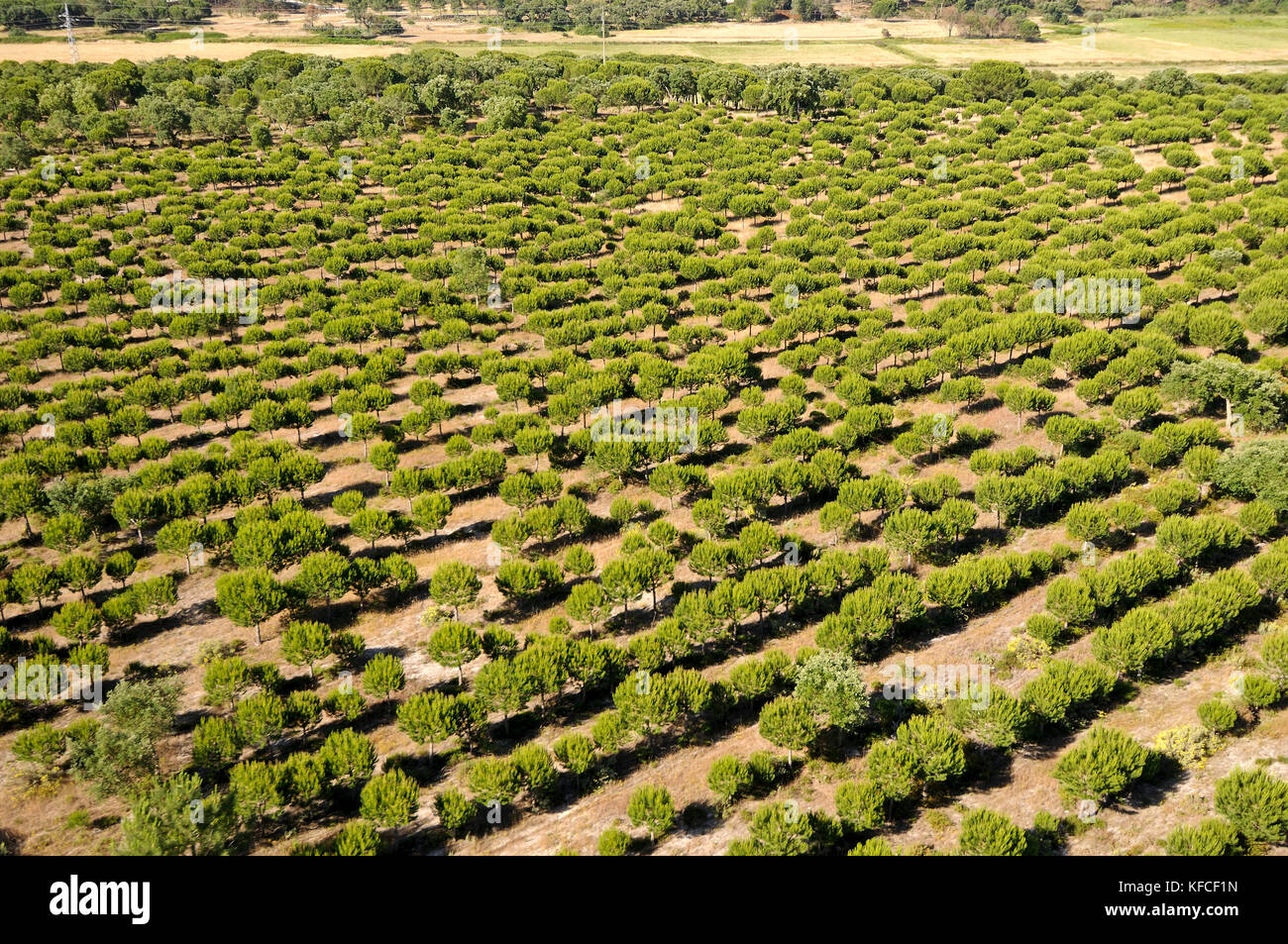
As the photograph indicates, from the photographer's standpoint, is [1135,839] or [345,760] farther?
[345,760]

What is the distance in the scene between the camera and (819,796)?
44625 mm

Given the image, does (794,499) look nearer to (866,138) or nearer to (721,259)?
(721,259)

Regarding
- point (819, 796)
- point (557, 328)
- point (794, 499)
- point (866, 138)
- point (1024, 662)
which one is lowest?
point (819, 796)

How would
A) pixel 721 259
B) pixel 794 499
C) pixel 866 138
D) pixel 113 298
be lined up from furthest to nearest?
pixel 866 138, pixel 721 259, pixel 113 298, pixel 794 499

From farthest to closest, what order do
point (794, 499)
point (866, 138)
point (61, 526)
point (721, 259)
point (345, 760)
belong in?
point (866, 138)
point (721, 259)
point (794, 499)
point (61, 526)
point (345, 760)

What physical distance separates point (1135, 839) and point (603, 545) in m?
41.4

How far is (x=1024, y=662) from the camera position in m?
52.5

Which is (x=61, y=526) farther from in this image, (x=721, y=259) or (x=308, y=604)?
(x=721, y=259)

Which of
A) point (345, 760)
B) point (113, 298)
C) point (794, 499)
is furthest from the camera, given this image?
point (113, 298)

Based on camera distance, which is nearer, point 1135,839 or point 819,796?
point 1135,839

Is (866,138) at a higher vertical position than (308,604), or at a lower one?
higher

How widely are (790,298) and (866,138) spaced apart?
79282mm

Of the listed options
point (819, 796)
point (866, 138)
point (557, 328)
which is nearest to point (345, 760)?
point (819, 796)

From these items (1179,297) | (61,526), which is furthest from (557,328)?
(1179,297)
